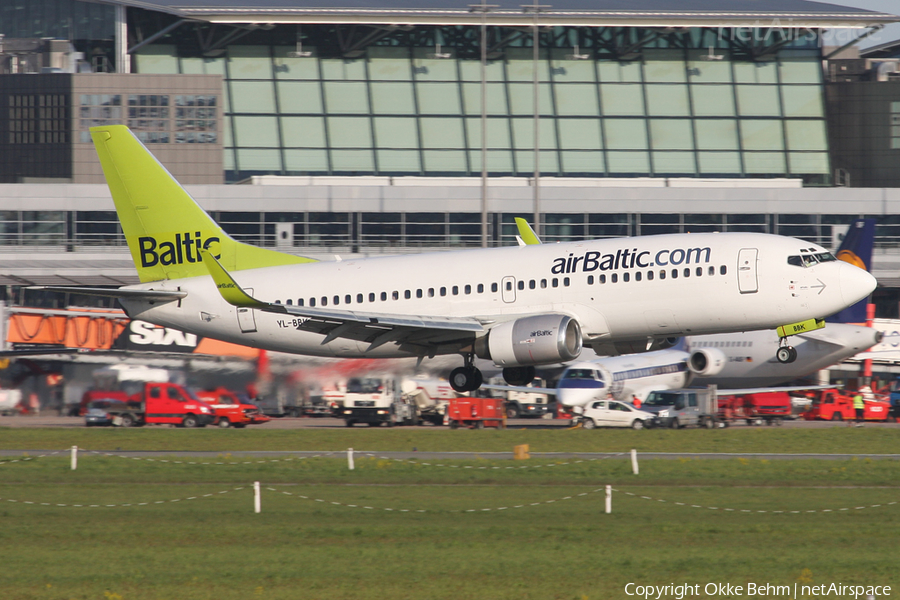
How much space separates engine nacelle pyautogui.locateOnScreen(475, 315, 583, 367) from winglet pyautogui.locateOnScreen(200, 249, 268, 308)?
7.56 m

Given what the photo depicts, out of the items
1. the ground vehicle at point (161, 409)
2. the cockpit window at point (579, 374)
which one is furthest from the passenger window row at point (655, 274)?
the cockpit window at point (579, 374)

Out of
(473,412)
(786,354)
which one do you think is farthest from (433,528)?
(473,412)

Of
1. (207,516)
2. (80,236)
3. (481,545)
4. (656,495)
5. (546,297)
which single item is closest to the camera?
(481,545)

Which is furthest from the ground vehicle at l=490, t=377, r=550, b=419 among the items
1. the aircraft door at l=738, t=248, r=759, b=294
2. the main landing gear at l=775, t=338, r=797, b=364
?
the aircraft door at l=738, t=248, r=759, b=294

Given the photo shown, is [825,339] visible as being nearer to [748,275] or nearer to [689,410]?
[689,410]

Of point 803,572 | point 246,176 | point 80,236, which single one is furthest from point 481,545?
point 246,176

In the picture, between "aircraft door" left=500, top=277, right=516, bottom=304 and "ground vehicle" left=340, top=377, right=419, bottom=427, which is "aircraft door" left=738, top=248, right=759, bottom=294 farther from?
"ground vehicle" left=340, top=377, right=419, bottom=427

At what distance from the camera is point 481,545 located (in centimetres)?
2234

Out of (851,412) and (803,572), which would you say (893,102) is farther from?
(803,572)

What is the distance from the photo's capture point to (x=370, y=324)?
108 feet

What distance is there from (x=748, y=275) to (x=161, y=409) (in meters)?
31.9

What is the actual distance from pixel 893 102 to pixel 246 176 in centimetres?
5927

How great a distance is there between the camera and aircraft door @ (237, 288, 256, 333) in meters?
37.3

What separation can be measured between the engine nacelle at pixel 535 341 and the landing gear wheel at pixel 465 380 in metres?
2.12
